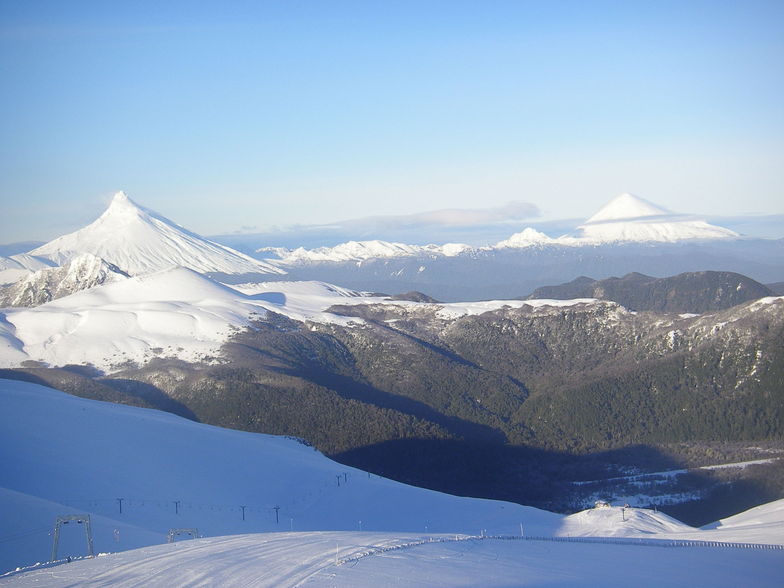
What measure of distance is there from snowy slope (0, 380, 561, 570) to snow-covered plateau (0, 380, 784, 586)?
203mm

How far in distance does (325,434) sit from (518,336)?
244 ft

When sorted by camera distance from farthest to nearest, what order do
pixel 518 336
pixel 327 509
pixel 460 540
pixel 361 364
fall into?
pixel 518 336 < pixel 361 364 < pixel 327 509 < pixel 460 540

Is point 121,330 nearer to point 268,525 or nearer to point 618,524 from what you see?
point 268,525

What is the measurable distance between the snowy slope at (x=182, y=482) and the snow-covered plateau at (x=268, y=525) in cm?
20

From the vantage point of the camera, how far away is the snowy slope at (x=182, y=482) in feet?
193

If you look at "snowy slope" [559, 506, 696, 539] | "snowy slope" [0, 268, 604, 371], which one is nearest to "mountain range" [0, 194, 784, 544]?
"snowy slope" [0, 268, 604, 371]

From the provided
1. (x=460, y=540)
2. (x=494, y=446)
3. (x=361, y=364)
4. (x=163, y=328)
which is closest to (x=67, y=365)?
(x=163, y=328)

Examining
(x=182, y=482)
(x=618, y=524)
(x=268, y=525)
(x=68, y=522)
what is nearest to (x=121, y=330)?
(x=182, y=482)

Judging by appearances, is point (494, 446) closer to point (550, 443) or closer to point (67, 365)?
point (550, 443)

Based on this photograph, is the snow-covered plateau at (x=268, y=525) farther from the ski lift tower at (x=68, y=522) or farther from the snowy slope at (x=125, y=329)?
the snowy slope at (x=125, y=329)

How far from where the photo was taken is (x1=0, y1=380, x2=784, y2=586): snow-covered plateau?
33.7 meters

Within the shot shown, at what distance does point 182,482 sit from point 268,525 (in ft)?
32.1

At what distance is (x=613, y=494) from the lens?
9969 cm

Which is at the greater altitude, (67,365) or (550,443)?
(67,365)
